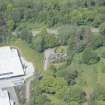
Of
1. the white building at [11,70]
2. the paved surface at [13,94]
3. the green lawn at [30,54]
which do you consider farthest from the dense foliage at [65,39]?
the white building at [11,70]

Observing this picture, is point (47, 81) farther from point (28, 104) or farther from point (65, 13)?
point (65, 13)

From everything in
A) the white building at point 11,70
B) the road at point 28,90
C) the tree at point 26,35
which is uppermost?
the tree at point 26,35

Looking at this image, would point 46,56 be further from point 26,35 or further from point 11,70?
point 11,70

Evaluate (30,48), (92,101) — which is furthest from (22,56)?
(92,101)

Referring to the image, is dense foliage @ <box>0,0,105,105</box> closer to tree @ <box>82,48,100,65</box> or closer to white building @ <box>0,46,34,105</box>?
tree @ <box>82,48,100,65</box>

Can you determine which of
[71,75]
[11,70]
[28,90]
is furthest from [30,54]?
[71,75]

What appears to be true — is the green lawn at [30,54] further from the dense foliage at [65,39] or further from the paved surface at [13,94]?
the paved surface at [13,94]
